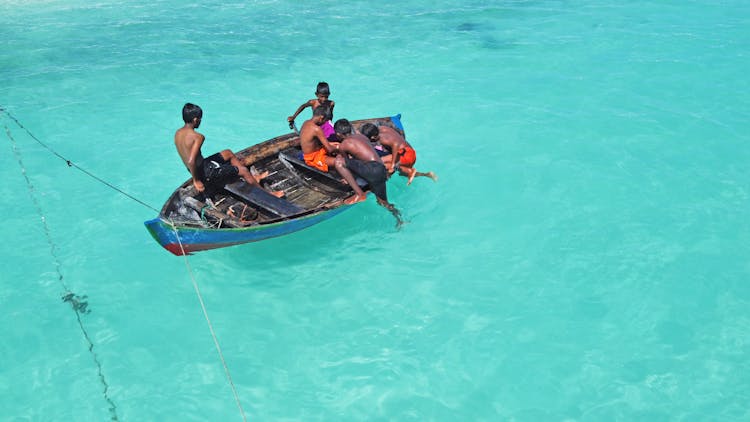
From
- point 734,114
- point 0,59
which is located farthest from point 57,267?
point 734,114

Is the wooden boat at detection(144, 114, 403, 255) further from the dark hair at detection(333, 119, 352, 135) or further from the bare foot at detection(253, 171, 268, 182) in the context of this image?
the dark hair at detection(333, 119, 352, 135)

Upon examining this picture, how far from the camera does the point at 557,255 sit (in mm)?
10055

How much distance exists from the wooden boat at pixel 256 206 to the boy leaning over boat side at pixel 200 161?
0.18 m

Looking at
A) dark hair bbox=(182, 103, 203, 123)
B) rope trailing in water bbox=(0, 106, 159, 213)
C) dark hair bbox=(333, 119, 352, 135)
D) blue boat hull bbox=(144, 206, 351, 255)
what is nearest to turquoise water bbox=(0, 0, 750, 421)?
rope trailing in water bbox=(0, 106, 159, 213)

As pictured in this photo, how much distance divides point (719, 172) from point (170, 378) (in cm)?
1215

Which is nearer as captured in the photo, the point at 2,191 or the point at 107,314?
the point at 107,314

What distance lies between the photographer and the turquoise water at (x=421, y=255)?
7.83 metres

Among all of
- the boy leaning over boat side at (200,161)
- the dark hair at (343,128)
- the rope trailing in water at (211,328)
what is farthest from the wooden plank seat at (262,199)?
the dark hair at (343,128)

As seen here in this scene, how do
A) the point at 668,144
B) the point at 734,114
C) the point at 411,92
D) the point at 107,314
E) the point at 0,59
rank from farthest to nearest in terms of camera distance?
the point at 0,59 → the point at 411,92 → the point at 734,114 → the point at 668,144 → the point at 107,314

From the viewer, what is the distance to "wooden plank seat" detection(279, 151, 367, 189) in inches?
383

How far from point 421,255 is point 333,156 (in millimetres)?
2478

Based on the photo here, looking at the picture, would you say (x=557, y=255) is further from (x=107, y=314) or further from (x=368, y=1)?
(x=368, y=1)

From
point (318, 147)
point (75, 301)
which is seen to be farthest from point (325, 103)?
point (75, 301)

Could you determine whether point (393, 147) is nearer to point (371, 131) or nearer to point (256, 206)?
point (371, 131)
